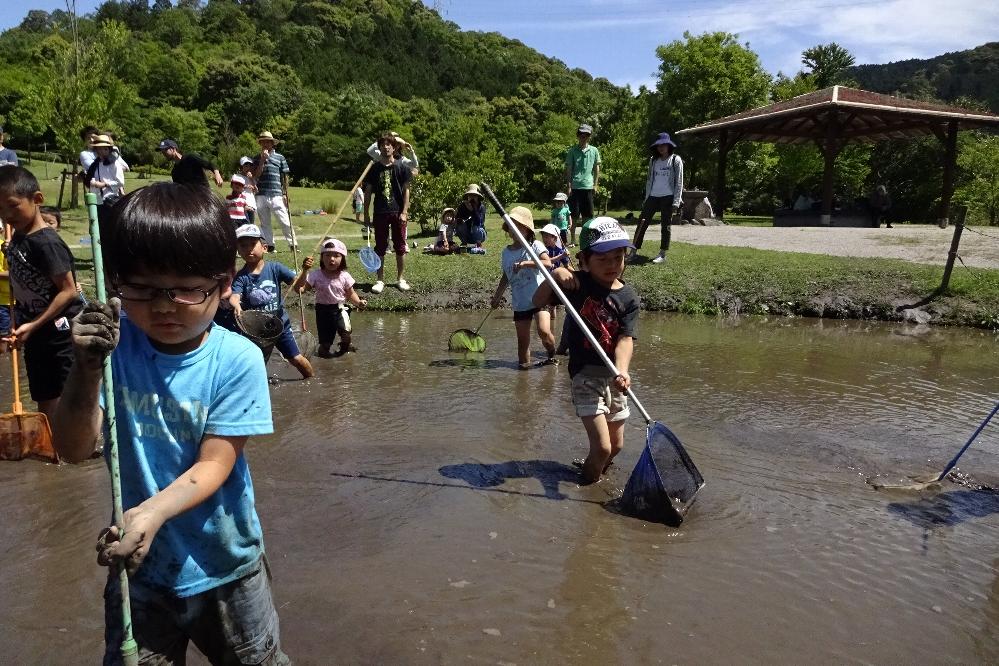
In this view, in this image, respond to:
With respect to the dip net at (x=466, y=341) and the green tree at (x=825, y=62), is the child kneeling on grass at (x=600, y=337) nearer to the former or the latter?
the dip net at (x=466, y=341)

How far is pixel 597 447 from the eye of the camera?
4449mm

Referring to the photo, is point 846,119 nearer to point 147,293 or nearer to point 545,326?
point 545,326

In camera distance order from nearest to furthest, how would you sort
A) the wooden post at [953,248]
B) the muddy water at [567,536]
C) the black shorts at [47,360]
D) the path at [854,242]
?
1. the muddy water at [567,536]
2. the black shorts at [47,360]
3. the wooden post at [953,248]
4. the path at [854,242]

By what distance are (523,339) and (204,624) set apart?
556 cm

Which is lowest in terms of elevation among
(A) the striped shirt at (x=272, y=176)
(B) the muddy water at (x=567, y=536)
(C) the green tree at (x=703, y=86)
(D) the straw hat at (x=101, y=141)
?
(B) the muddy water at (x=567, y=536)

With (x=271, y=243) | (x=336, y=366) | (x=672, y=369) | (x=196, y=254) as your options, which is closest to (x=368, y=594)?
(x=196, y=254)

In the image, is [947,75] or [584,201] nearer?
[584,201]

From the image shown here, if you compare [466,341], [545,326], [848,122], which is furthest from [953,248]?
[848,122]

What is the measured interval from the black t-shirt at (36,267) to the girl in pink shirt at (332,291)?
3141mm

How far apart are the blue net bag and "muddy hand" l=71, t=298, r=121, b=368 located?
313 cm

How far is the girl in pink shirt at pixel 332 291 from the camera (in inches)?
288

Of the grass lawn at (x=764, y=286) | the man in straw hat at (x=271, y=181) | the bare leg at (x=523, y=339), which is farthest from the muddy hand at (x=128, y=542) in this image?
the man in straw hat at (x=271, y=181)

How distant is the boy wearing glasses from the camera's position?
3893mm

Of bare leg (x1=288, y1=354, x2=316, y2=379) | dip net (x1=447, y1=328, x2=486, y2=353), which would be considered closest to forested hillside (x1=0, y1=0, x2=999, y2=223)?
dip net (x1=447, y1=328, x2=486, y2=353)
